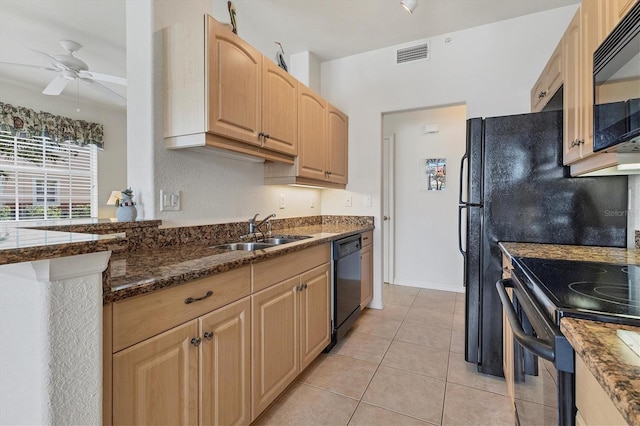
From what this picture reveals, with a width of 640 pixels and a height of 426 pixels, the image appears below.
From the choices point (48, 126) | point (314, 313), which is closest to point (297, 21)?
point (314, 313)

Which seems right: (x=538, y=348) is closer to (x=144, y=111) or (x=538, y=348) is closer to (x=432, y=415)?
(x=432, y=415)

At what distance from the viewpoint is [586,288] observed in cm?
87

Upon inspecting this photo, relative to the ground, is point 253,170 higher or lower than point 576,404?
higher

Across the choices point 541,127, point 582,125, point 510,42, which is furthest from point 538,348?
point 510,42

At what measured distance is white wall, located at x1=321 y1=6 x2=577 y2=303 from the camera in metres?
2.48

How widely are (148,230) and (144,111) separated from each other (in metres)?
0.64

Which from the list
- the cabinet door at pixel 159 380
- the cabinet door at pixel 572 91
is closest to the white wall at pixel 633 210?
the cabinet door at pixel 572 91

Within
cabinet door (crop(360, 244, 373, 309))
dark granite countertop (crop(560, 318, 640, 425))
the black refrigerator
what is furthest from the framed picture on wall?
dark granite countertop (crop(560, 318, 640, 425))

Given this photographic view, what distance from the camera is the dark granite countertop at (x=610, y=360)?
15.7 inches

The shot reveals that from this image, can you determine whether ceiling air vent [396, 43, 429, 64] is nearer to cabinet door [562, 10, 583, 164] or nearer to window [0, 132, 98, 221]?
cabinet door [562, 10, 583, 164]

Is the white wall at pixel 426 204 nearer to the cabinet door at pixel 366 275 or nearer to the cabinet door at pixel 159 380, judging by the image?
the cabinet door at pixel 366 275

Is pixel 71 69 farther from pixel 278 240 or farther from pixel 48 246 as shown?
pixel 48 246

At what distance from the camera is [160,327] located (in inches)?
37.5

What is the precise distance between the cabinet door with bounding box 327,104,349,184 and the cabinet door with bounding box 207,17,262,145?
1.05m
